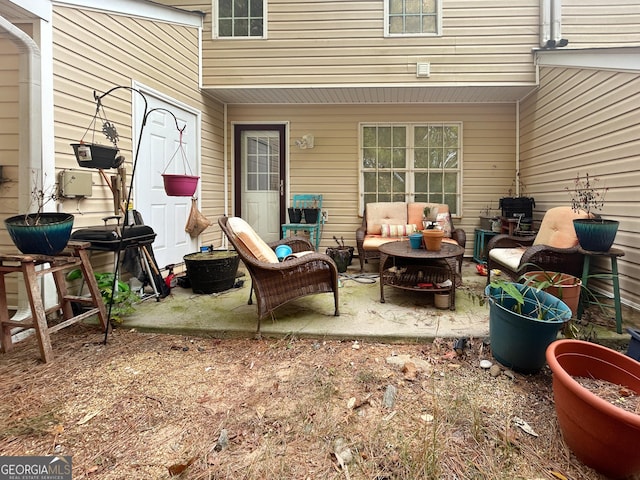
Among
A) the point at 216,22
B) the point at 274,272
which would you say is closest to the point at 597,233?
the point at 274,272

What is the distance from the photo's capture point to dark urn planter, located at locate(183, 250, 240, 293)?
3.28 meters

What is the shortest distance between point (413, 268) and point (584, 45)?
380cm

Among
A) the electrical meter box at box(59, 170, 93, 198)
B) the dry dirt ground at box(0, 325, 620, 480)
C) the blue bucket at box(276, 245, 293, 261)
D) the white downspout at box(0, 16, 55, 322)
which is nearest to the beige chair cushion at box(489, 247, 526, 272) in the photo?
the dry dirt ground at box(0, 325, 620, 480)

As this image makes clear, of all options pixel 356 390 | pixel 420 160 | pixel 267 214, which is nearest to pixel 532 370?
pixel 356 390

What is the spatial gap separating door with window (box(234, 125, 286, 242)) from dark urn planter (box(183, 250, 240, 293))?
215cm

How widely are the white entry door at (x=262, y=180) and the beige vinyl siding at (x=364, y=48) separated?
3.41 ft

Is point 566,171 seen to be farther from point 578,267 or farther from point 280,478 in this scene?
point 280,478

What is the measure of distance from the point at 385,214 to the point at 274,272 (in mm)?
2829

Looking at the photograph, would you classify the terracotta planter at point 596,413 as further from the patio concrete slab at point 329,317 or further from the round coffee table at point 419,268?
the round coffee table at point 419,268

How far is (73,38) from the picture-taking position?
2734 mm

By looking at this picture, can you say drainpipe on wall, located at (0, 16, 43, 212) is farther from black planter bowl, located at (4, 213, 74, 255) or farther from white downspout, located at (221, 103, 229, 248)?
white downspout, located at (221, 103, 229, 248)

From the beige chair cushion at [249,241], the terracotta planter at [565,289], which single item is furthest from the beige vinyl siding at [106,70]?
the terracotta planter at [565,289]

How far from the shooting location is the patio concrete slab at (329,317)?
2.38 metres

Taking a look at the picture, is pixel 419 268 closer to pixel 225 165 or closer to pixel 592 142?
pixel 592 142
